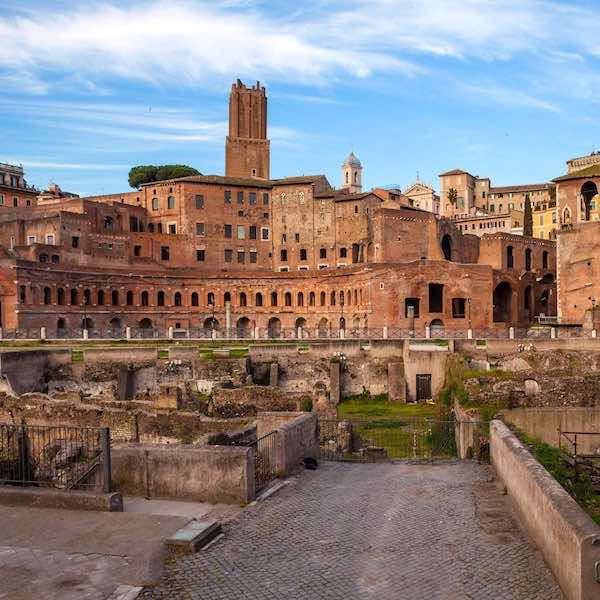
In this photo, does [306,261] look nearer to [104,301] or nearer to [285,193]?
[285,193]

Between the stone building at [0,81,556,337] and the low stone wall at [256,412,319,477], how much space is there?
106 ft

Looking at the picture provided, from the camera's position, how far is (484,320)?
2235 inches

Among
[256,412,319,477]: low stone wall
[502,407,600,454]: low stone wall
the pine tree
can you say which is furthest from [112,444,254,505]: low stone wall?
the pine tree

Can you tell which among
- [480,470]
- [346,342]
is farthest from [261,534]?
[346,342]

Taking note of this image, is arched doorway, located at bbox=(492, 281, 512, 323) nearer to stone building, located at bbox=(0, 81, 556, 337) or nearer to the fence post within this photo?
stone building, located at bbox=(0, 81, 556, 337)

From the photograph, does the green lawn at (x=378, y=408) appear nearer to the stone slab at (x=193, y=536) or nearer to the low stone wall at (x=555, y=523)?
the low stone wall at (x=555, y=523)

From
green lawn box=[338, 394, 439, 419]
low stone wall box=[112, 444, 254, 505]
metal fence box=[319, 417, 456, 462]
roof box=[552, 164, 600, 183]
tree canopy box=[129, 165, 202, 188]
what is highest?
tree canopy box=[129, 165, 202, 188]

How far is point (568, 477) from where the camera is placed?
11.9m

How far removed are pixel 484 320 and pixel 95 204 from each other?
40.2 meters

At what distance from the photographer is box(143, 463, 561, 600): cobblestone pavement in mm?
8164

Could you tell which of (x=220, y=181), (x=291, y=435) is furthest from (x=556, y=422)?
(x=220, y=181)

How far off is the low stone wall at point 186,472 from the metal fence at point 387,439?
770 cm

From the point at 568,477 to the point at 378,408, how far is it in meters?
22.8

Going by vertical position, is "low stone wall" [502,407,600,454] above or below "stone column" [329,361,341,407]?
above
